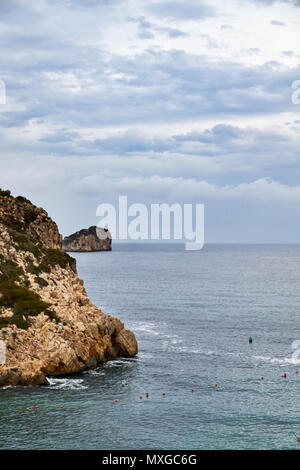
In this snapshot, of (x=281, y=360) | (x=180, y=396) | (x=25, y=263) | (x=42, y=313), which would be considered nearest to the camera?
(x=180, y=396)

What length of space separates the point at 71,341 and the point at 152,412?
19571 millimetres

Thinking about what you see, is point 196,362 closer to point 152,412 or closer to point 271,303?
point 152,412

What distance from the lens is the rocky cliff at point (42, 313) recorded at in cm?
6788

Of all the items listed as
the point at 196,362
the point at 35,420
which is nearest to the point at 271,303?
the point at 196,362

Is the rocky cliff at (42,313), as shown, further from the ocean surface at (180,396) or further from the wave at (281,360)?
the wave at (281,360)

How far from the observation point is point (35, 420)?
176 ft

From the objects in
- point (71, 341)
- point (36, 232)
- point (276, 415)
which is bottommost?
point (276, 415)

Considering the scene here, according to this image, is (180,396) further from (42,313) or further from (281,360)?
(42,313)

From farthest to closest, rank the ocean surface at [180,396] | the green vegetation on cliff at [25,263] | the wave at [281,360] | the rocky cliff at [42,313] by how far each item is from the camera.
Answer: the wave at [281,360], the green vegetation on cliff at [25,263], the rocky cliff at [42,313], the ocean surface at [180,396]

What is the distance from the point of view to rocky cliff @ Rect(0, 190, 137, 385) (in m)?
67.9

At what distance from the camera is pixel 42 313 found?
75.1 metres

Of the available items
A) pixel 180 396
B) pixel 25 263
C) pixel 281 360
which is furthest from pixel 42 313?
pixel 281 360

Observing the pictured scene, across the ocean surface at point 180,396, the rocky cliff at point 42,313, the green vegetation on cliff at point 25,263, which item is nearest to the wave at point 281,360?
the ocean surface at point 180,396
